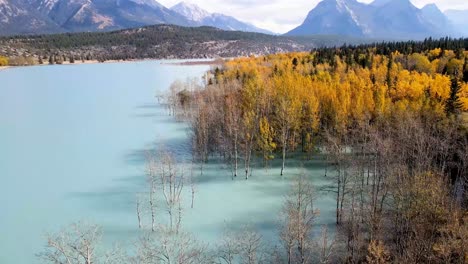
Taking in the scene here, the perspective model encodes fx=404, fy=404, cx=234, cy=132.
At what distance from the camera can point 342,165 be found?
3422 cm

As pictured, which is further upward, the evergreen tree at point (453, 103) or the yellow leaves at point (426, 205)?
the evergreen tree at point (453, 103)

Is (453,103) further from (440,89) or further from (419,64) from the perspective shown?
(419,64)

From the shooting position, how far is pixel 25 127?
211 ft

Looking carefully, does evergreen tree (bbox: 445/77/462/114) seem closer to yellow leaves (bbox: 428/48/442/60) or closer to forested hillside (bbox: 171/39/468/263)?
forested hillside (bbox: 171/39/468/263)

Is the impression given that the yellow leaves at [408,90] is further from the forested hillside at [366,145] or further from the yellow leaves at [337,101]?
the forested hillside at [366,145]

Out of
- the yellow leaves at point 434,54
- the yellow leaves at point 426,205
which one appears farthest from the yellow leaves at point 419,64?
the yellow leaves at point 426,205

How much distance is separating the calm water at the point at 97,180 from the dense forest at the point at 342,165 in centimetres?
187

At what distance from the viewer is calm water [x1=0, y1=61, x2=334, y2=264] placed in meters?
31.2

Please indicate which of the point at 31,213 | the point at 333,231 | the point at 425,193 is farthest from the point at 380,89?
the point at 31,213

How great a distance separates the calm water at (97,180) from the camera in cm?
3120

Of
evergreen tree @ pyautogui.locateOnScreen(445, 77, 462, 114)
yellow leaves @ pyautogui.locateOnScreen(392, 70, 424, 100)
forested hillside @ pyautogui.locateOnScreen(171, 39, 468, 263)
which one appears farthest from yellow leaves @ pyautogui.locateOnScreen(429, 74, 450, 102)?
evergreen tree @ pyautogui.locateOnScreen(445, 77, 462, 114)

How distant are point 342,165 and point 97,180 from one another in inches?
972

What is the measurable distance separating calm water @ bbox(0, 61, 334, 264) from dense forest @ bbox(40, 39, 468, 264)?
187 cm

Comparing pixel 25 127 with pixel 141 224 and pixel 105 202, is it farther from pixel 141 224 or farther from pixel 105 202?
pixel 141 224
